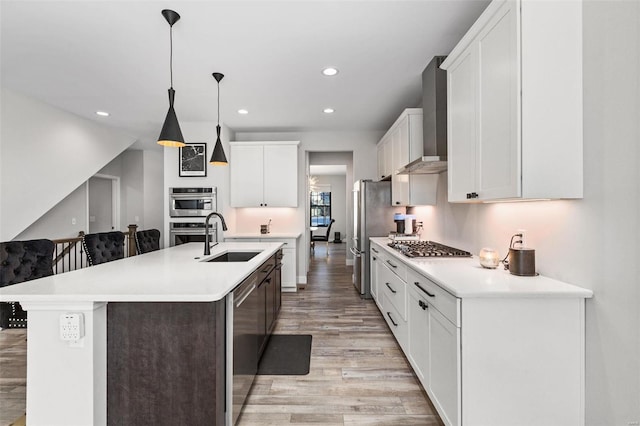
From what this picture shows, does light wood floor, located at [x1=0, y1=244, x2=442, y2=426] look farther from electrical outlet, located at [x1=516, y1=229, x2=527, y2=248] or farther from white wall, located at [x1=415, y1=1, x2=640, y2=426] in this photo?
electrical outlet, located at [x1=516, y1=229, x2=527, y2=248]

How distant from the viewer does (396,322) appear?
2.85 metres

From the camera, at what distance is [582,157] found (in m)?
1.56

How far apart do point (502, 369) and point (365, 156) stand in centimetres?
445

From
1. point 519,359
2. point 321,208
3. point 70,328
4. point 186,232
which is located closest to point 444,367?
point 519,359

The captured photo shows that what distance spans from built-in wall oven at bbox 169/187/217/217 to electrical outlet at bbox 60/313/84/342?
11.6 feet

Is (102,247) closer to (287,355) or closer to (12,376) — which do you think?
(12,376)

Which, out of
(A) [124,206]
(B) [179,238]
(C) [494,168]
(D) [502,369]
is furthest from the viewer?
(A) [124,206]

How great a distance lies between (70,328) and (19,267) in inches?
67.4

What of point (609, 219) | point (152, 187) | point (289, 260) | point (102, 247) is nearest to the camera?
point (609, 219)

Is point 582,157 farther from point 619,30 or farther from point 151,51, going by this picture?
point 151,51

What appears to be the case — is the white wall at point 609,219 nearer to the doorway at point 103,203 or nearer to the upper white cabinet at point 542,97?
the upper white cabinet at point 542,97

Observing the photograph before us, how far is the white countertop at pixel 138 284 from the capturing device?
4.72 feet

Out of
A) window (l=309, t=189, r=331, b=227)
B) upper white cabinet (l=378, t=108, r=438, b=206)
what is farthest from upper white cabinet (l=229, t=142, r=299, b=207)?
window (l=309, t=189, r=331, b=227)

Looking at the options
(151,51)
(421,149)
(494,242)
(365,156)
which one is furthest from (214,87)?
(494,242)
